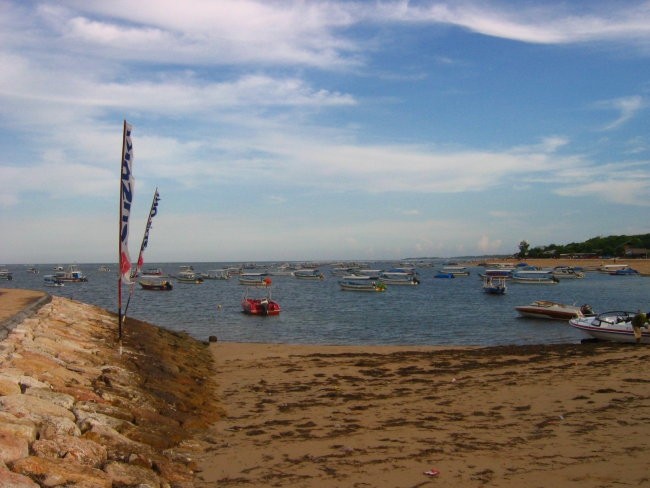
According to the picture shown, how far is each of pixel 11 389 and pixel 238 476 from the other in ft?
11.0

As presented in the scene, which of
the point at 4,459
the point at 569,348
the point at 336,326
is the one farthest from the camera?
the point at 336,326

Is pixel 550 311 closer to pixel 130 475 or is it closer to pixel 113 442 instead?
pixel 113 442

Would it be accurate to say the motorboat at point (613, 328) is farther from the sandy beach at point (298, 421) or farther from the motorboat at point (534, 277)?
the motorboat at point (534, 277)

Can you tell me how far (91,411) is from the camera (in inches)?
322

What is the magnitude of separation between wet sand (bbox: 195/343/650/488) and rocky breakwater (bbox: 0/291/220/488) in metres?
0.69

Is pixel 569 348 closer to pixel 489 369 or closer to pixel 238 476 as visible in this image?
pixel 489 369

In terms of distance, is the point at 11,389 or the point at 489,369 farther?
the point at 489,369

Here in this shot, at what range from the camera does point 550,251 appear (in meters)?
183

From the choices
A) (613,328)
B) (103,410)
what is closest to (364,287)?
(613,328)

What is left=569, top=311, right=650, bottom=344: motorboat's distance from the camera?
78.9 ft

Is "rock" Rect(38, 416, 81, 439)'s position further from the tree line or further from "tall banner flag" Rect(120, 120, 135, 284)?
the tree line

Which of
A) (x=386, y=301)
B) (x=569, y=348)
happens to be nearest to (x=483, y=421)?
(x=569, y=348)

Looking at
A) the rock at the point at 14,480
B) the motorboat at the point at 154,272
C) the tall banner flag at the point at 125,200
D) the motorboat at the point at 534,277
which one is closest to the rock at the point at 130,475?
the rock at the point at 14,480

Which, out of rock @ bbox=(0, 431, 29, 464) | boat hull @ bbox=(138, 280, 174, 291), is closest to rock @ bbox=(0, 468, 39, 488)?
rock @ bbox=(0, 431, 29, 464)
